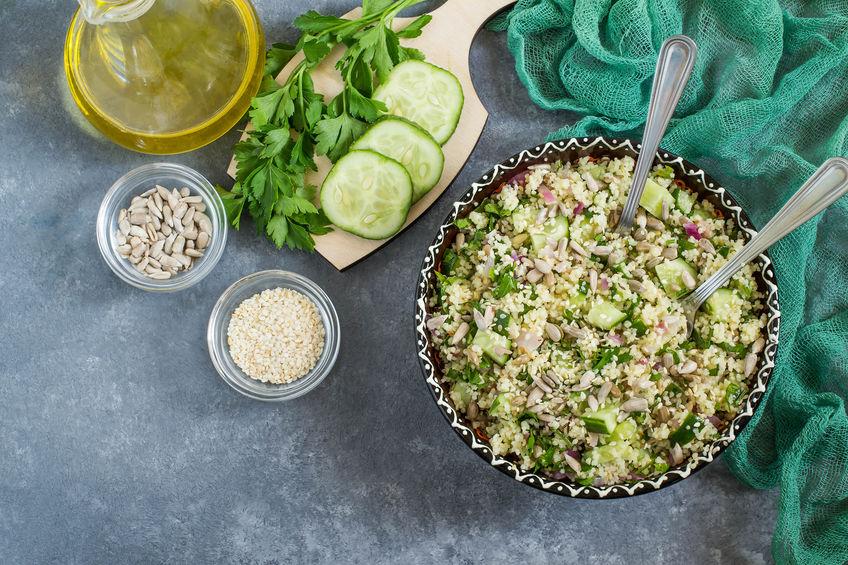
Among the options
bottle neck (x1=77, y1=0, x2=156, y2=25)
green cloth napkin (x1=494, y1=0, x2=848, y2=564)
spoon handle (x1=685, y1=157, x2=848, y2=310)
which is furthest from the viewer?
green cloth napkin (x1=494, y1=0, x2=848, y2=564)

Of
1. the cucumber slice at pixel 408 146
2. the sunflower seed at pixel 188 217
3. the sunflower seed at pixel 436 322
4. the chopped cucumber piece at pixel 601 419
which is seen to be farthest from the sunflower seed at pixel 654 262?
the sunflower seed at pixel 188 217

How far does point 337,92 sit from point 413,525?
1.73 m

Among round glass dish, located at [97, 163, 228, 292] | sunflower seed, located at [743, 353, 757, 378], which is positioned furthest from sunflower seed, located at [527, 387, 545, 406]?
round glass dish, located at [97, 163, 228, 292]

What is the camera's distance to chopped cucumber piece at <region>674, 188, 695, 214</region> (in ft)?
8.70

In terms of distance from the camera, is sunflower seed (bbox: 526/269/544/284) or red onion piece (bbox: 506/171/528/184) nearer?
sunflower seed (bbox: 526/269/544/284)

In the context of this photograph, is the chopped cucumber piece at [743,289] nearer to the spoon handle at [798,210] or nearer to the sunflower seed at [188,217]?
the spoon handle at [798,210]

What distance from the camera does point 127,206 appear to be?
316cm

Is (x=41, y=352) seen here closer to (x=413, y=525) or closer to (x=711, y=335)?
(x=413, y=525)

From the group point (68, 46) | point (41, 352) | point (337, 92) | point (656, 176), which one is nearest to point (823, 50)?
point (656, 176)

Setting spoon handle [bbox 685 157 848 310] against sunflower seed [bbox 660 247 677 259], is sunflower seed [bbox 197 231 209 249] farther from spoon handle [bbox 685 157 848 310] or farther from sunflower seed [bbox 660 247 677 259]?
spoon handle [bbox 685 157 848 310]

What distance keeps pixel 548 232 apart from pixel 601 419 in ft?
2.09

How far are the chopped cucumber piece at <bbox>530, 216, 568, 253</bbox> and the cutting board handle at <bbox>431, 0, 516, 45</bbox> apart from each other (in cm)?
93

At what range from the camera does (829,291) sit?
9.54 ft

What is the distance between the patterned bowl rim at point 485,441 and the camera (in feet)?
8.07
